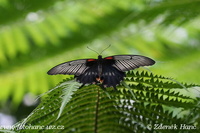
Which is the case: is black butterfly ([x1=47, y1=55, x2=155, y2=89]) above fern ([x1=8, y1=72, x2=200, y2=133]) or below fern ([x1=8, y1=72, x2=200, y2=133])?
above

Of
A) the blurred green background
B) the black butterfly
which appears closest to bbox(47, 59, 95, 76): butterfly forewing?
the black butterfly

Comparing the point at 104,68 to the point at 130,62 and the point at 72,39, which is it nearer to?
the point at 130,62

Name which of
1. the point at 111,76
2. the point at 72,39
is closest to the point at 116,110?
the point at 111,76

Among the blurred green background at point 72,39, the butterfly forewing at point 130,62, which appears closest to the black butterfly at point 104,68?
the butterfly forewing at point 130,62

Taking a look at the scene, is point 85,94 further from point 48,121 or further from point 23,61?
point 23,61

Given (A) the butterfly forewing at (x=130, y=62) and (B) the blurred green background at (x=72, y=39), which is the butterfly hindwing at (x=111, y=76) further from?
(B) the blurred green background at (x=72, y=39)

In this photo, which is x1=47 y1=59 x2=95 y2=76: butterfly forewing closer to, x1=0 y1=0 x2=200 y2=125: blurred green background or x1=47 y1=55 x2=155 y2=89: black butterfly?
x1=47 y1=55 x2=155 y2=89: black butterfly
